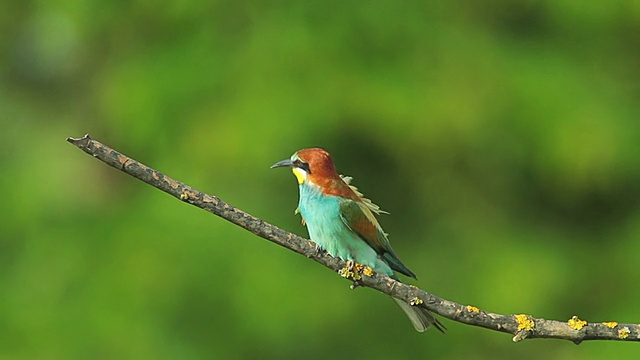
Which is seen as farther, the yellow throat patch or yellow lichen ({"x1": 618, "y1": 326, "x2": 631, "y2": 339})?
the yellow throat patch

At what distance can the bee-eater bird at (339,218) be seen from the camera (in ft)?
4.55

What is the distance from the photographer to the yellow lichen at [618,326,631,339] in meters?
1.21

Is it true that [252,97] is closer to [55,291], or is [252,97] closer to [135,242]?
[135,242]

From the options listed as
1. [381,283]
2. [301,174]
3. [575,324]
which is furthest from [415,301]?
[301,174]

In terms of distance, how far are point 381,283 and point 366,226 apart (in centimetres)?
32

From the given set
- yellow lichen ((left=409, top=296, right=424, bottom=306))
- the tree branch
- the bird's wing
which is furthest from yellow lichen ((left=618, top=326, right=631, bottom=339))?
the bird's wing

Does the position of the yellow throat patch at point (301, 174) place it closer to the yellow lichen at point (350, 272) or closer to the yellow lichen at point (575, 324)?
the yellow lichen at point (350, 272)

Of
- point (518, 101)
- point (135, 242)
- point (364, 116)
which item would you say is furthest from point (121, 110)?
point (518, 101)

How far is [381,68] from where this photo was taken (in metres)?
3.23

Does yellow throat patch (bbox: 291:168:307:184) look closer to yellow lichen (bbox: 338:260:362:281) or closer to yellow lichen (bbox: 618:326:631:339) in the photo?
yellow lichen (bbox: 338:260:362:281)

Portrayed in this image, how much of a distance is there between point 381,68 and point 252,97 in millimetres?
389

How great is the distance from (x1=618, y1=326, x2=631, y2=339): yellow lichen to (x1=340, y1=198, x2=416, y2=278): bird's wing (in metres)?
0.33

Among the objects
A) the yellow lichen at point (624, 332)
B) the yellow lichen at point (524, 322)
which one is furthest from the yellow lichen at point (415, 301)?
the yellow lichen at point (624, 332)

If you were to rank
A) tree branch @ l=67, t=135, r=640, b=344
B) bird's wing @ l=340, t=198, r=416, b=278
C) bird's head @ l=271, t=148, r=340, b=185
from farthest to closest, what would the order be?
bird's wing @ l=340, t=198, r=416, b=278
bird's head @ l=271, t=148, r=340, b=185
tree branch @ l=67, t=135, r=640, b=344
